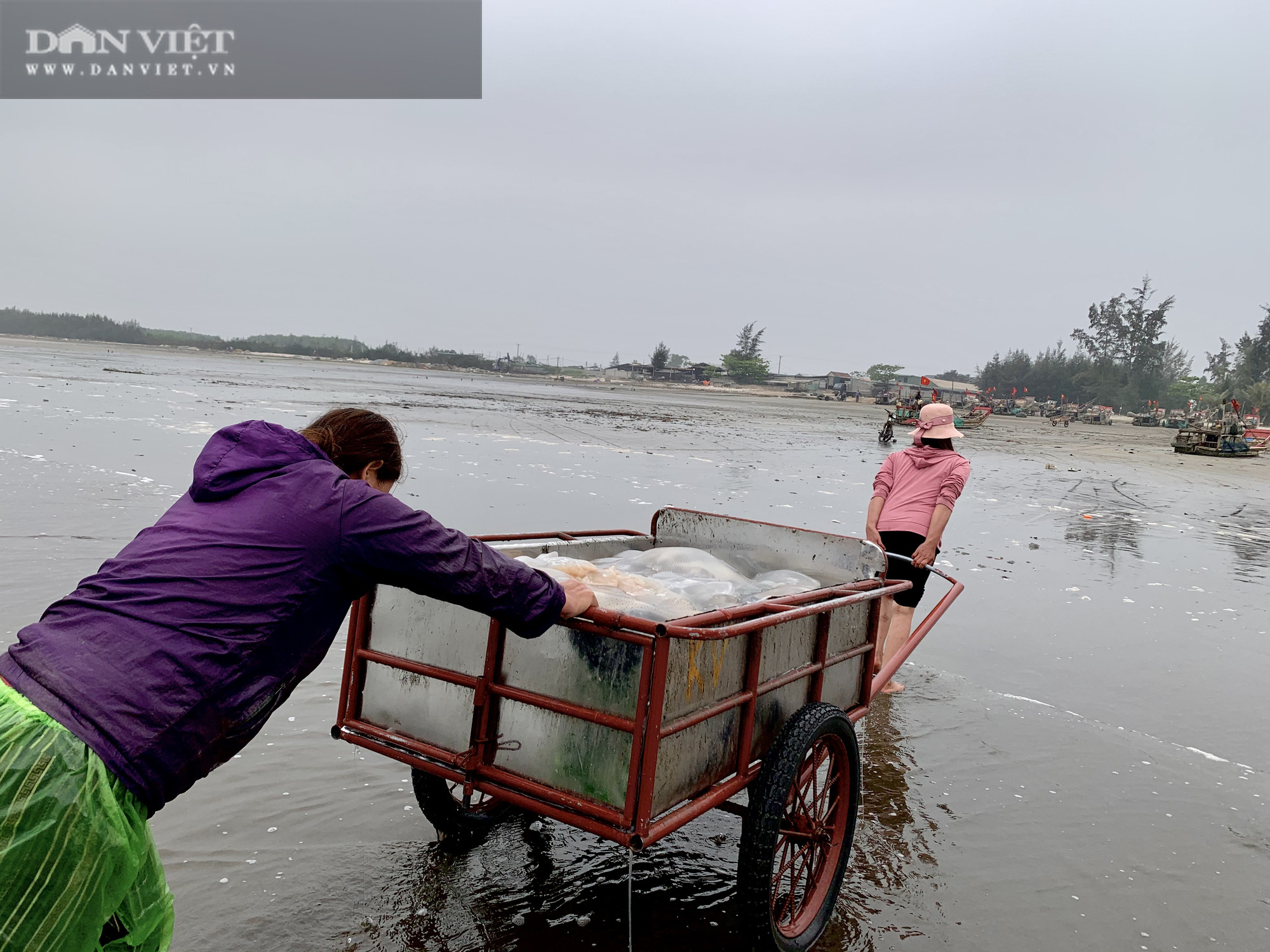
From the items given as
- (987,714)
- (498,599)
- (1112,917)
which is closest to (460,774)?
(498,599)

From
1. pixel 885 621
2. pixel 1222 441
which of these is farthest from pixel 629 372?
pixel 885 621

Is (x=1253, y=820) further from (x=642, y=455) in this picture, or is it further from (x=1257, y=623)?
(x=642, y=455)

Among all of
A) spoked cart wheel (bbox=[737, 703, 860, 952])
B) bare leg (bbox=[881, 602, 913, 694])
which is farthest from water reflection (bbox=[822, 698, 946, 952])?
bare leg (bbox=[881, 602, 913, 694])

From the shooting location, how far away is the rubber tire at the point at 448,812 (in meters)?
3.22

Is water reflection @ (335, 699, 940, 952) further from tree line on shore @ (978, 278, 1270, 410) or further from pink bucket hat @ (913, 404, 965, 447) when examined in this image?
tree line on shore @ (978, 278, 1270, 410)

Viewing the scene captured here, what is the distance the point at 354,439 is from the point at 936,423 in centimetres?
427

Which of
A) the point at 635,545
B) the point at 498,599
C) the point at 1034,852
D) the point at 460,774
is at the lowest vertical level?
the point at 1034,852

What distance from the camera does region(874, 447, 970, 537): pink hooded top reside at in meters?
5.37

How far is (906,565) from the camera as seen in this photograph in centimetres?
549

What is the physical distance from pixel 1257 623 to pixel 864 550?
5795mm

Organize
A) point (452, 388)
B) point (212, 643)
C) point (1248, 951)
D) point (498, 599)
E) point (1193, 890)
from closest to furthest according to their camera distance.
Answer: point (212, 643), point (498, 599), point (1248, 951), point (1193, 890), point (452, 388)

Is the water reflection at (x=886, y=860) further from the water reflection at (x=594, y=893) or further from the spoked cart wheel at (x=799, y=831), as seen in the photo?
the spoked cart wheel at (x=799, y=831)

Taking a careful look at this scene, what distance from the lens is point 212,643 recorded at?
1.73 meters

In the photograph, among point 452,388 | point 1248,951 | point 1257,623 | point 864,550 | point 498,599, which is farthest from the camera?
point 452,388
